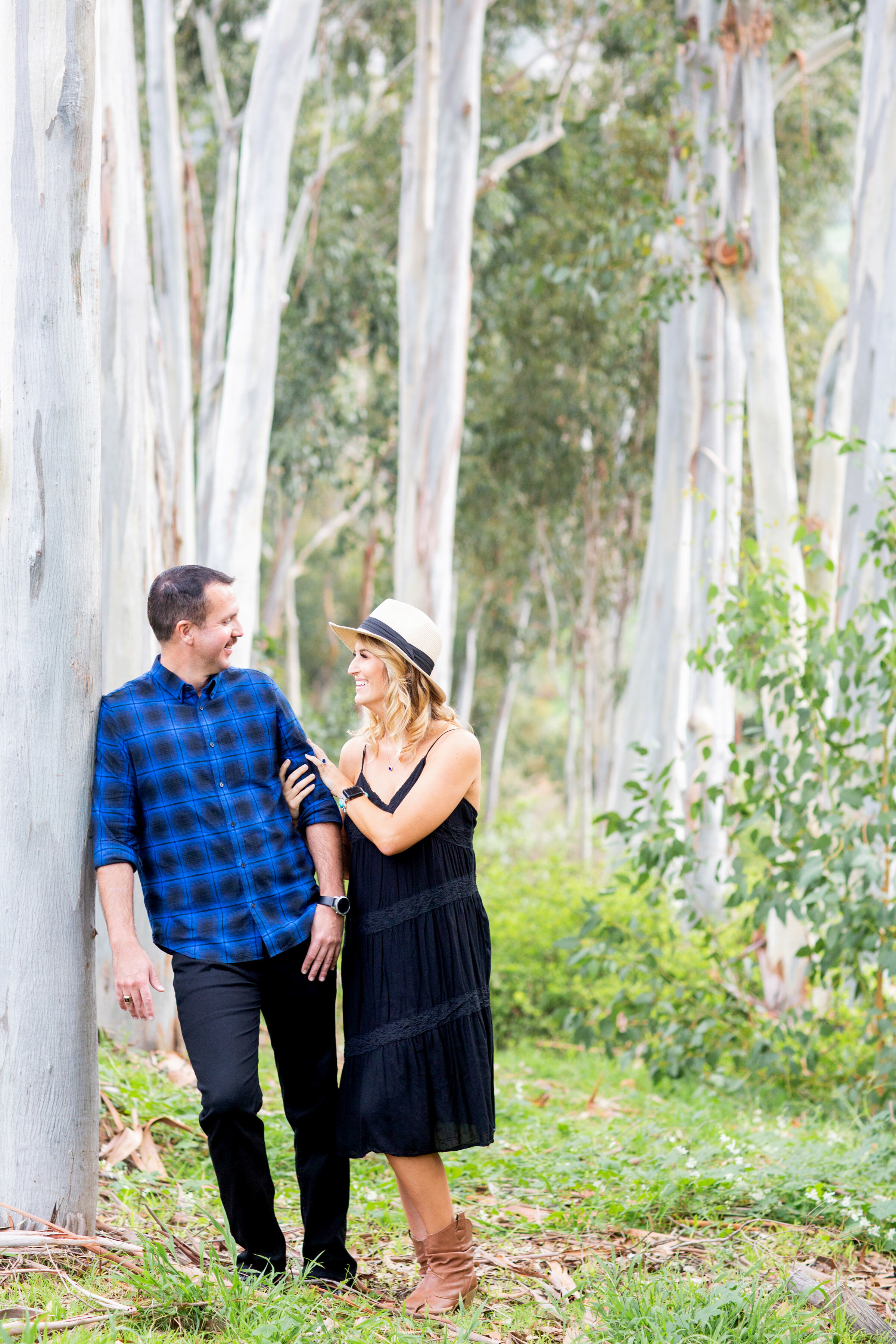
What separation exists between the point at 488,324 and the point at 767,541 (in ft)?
32.6

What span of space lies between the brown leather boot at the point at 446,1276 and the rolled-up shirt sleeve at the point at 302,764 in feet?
3.28

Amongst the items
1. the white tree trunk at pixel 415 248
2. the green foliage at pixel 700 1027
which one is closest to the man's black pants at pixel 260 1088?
the green foliage at pixel 700 1027

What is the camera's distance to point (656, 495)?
12.3m

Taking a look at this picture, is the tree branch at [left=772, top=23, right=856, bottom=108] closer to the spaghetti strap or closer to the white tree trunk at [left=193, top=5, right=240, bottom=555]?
the white tree trunk at [left=193, top=5, right=240, bottom=555]

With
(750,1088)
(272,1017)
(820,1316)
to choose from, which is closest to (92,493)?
(272,1017)

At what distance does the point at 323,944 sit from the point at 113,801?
589mm

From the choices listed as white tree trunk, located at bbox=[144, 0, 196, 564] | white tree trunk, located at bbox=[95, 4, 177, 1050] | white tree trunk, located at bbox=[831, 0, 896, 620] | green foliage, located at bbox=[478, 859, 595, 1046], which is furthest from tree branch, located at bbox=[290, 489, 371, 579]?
white tree trunk, located at bbox=[95, 4, 177, 1050]

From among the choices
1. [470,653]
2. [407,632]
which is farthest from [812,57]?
[470,653]

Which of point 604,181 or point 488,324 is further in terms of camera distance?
point 488,324

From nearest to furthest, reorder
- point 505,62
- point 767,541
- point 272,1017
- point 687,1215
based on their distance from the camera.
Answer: point 272,1017 < point 687,1215 < point 767,541 < point 505,62

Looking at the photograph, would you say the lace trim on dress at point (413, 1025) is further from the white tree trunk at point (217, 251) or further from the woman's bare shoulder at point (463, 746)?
the white tree trunk at point (217, 251)

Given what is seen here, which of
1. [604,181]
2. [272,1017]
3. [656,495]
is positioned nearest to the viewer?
[272,1017]

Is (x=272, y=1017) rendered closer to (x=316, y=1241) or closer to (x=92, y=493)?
(x=316, y=1241)

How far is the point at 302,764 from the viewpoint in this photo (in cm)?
302
